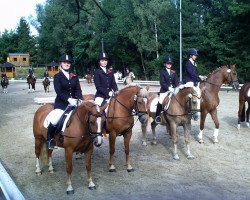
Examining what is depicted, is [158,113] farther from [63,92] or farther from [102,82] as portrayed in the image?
[63,92]

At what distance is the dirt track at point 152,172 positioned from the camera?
6816 millimetres

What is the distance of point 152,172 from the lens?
814 cm

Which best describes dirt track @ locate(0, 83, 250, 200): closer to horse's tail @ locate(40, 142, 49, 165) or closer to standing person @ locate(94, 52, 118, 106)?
horse's tail @ locate(40, 142, 49, 165)

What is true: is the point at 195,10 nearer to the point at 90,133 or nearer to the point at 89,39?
the point at 89,39

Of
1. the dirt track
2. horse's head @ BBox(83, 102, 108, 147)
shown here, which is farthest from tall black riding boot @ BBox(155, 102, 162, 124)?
horse's head @ BBox(83, 102, 108, 147)

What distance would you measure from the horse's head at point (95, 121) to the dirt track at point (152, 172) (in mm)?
1254

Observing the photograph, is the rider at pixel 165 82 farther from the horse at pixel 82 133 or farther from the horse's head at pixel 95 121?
the horse's head at pixel 95 121

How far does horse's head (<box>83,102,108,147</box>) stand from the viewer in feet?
21.1

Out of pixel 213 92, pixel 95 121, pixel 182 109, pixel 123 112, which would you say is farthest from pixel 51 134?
pixel 213 92

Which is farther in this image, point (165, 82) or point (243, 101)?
point (243, 101)

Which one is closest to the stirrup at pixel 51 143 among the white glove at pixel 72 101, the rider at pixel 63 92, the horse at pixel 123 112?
the rider at pixel 63 92

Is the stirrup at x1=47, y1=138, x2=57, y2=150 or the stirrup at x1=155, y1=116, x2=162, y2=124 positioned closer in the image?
the stirrup at x1=47, y1=138, x2=57, y2=150

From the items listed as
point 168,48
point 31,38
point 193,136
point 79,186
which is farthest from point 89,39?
point 79,186

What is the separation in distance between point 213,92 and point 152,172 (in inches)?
165
